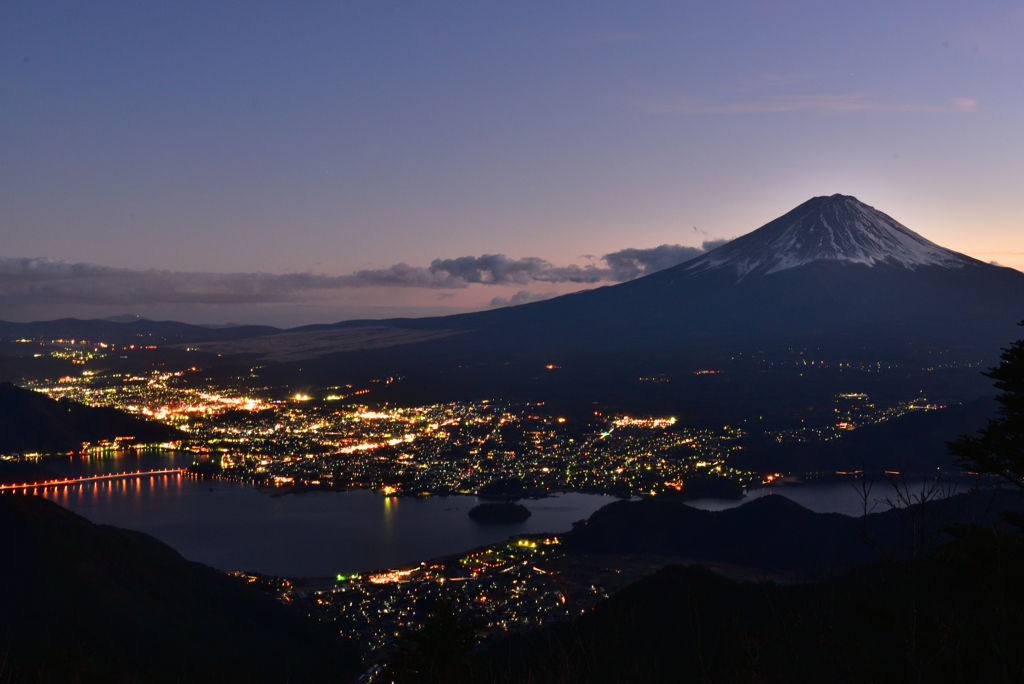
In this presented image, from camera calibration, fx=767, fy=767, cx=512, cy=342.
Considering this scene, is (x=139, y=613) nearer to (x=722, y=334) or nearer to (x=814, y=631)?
(x=814, y=631)

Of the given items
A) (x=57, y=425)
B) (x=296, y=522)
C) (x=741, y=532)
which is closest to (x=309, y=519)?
(x=296, y=522)

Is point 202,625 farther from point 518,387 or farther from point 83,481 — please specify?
point 518,387

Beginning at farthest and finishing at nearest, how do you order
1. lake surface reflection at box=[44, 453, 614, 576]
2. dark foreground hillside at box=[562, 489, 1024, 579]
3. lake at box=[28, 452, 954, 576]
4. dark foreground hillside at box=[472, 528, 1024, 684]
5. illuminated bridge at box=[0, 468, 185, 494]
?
illuminated bridge at box=[0, 468, 185, 494] < lake at box=[28, 452, 954, 576] < lake surface reflection at box=[44, 453, 614, 576] < dark foreground hillside at box=[562, 489, 1024, 579] < dark foreground hillside at box=[472, 528, 1024, 684]

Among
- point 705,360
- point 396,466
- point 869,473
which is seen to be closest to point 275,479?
point 396,466

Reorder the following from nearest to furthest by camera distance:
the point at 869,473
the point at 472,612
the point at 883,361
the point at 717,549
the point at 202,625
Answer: the point at 202,625 → the point at 472,612 → the point at 717,549 → the point at 869,473 → the point at 883,361

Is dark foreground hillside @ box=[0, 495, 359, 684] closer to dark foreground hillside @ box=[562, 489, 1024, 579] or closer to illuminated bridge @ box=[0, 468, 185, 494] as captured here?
dark foreground hillside @ box=[562, 489, 1024, 579]

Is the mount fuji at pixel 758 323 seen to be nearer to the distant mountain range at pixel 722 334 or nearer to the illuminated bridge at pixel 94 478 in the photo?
the distant mountain range at pixel 722 334

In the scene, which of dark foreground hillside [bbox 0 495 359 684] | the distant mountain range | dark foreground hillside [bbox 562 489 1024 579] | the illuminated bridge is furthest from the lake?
the distant mountain range
